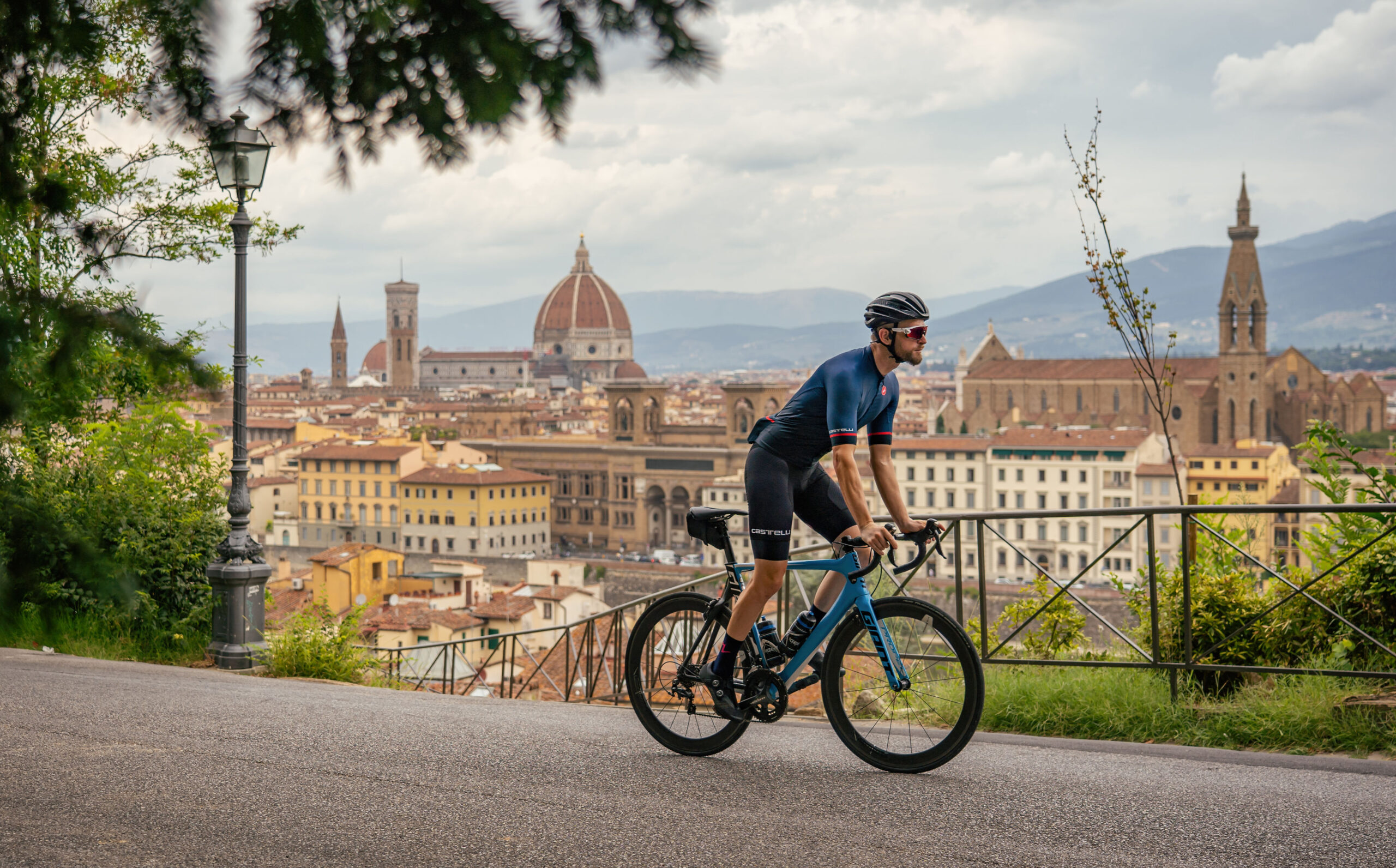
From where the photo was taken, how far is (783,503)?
346cm

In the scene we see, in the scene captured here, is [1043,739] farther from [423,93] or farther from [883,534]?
[423,93]

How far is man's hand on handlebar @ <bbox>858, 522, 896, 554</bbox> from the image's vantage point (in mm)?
3326

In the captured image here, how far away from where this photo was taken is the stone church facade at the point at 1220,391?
263ft

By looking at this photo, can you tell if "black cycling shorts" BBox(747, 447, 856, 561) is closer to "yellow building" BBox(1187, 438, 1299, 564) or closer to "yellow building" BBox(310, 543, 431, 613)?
"yellow building" BBox(310, 543, 431, 613)

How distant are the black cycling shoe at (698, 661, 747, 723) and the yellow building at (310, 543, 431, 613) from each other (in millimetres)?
29339

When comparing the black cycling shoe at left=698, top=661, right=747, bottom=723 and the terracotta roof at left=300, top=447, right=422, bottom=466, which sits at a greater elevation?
the terracotta roof at left=300, top=447, right=422, bottom=466

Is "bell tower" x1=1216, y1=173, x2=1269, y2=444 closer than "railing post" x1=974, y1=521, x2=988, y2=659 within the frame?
No

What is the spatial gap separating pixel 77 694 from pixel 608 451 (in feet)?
238

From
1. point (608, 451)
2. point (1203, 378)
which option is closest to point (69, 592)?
point (608, 451)

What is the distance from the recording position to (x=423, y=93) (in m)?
2.38

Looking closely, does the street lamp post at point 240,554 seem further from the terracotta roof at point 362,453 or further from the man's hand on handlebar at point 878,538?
the terracotta roof at point 362,453

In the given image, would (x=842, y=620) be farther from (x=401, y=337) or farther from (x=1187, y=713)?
(x=401, y=337)

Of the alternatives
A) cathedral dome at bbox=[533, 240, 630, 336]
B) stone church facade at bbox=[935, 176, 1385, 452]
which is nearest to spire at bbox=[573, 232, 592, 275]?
cathedral dome at bbox=[533, 240, 630, 336]

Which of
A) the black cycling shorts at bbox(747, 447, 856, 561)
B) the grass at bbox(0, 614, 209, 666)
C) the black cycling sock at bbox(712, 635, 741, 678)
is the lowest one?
the grass at bbox(0, 614, 209, 666)
